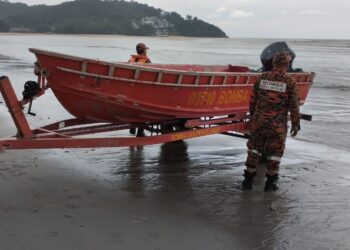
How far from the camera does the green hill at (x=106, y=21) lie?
13212cm

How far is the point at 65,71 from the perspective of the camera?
17.0 ft

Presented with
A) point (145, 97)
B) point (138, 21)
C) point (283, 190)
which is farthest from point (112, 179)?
point (138, 21)

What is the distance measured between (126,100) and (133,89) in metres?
0.14

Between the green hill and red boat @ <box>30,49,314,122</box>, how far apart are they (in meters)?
121

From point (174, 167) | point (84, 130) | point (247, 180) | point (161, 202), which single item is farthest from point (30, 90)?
point (247, 180)

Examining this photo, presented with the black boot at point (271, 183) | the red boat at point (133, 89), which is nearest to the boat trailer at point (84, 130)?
the red boat at point (133, 89)

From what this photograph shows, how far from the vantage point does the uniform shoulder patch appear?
5.34 m

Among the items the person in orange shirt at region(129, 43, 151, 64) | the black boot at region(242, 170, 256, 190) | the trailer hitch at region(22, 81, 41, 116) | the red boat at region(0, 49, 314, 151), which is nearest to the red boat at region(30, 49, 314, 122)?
the red boat at region(0, 49, 314, 151)

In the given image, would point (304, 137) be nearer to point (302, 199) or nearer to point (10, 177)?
point (302, 199)

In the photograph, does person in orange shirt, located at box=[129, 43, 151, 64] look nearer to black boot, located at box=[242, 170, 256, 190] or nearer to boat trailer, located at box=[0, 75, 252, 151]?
boat trailer, located at box=[0, 75, 252, 151]

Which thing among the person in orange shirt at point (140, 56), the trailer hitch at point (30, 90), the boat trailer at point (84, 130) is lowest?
the boat trailer at point (84, 130)

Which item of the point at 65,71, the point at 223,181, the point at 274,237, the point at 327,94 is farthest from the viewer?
the point at 327,94

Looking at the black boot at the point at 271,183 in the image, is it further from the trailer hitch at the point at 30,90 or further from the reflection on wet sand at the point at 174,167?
the trailer hitch at the point at 30,90

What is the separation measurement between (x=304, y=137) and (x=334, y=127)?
1.37 m
